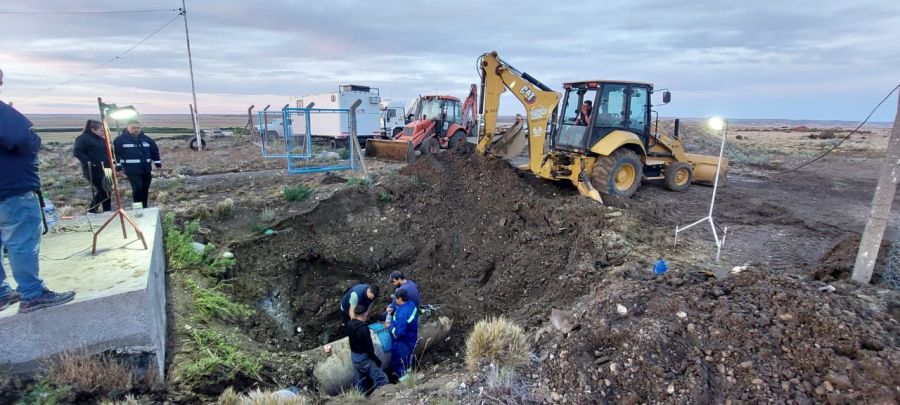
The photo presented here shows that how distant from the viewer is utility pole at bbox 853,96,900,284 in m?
4.37

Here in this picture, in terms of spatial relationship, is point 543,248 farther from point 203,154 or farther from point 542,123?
point 203,154

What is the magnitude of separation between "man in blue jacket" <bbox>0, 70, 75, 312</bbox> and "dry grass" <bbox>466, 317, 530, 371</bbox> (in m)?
3.24

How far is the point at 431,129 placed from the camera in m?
18.5

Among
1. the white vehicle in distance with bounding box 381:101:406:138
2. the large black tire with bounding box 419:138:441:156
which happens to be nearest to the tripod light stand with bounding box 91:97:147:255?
the large black tire with bounding box 419:138:441:156

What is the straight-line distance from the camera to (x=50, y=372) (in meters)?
3.41

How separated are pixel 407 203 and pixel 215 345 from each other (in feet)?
16.7

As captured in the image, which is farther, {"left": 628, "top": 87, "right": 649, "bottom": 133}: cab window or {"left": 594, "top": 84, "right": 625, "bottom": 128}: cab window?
{"left": 628, "top": 87, "right": 649, "bottom": 133}: cab window

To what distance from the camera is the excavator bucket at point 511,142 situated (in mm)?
11336

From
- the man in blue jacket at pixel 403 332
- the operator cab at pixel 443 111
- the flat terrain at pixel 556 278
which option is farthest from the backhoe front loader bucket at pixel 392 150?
the man in blue jacket at pixel 403 332

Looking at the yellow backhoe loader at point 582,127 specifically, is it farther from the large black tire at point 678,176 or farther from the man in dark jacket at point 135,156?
the man in dark jacket at point 135,156

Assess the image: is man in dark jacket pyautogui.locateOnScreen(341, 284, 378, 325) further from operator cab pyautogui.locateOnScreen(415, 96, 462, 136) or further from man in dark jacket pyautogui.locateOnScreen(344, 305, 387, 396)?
operator cab pyautogui.locateOnScreen(415, 96, 462, 136)

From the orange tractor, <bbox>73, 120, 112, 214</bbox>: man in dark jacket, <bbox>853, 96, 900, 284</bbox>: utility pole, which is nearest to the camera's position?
<bbox>853, 96, 900, 284</bbox>: utility pole

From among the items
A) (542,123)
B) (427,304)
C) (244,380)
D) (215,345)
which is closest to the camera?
(244,380)

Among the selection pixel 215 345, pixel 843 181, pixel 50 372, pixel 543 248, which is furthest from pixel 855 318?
pixel 843 181
